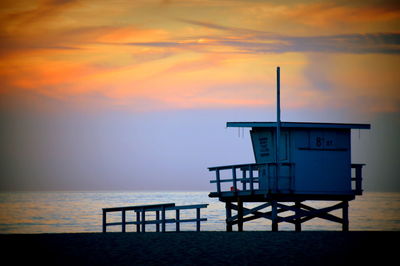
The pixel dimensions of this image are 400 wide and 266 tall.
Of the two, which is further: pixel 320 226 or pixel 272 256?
pixel 320 226

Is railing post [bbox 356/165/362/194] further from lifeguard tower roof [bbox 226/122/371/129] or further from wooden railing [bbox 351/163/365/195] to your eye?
lifeguard tower roof [bbox 226/122/371/129]

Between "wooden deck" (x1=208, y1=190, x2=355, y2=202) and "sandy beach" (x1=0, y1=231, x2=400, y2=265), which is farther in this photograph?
"wooden deck" (x1=208, y1=190, x2=355, y2=202)

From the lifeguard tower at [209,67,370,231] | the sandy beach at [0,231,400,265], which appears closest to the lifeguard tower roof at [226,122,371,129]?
the lifeguard tower at [209,67,370,231]

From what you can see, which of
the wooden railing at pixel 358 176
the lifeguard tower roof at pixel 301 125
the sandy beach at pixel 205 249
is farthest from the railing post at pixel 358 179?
the sandy beach at pixel 205 249

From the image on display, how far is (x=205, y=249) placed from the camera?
21.0 m

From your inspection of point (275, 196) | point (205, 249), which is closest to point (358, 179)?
point (275, 196)

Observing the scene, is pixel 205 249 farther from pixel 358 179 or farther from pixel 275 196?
pixel 358 179

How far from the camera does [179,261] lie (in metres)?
18.8

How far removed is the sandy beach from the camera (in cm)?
1888

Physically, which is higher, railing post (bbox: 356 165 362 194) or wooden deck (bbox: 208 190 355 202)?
railing post (bbox: 356 165 362 194)

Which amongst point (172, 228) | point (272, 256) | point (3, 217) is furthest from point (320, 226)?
point (272, 256)

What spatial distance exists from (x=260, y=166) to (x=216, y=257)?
37.8 ft

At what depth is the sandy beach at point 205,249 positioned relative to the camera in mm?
18875

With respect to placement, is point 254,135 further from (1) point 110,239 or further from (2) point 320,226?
(2) point 320,226
